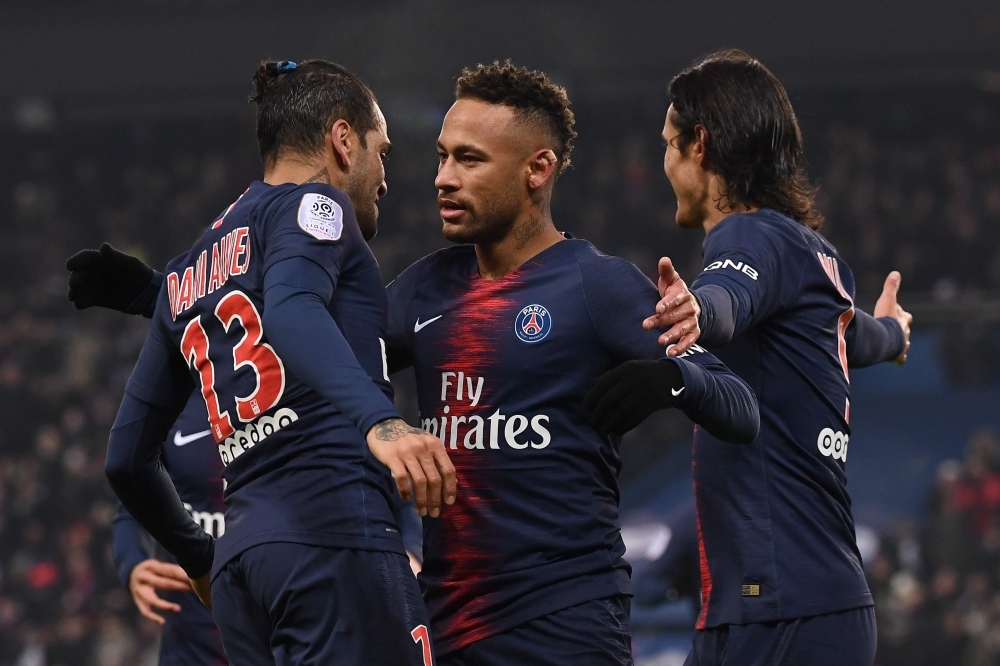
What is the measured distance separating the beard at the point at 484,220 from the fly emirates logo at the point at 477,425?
38 cm

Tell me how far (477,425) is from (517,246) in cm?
52

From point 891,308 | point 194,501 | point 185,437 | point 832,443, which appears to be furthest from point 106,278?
point 891,308

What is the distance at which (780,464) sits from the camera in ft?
11.1

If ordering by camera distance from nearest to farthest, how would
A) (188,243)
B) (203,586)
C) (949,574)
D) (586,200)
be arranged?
(203,586) → (949,574) → (586,200) → (188,243)

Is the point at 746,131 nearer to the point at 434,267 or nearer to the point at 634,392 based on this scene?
the point at 434,267

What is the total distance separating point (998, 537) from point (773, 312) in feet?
18.2

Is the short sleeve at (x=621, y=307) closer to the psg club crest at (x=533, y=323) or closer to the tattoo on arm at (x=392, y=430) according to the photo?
the psg club crest at (x=533, y=323)

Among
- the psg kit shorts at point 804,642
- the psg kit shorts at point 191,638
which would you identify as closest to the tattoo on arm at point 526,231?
the psg kit shorts at point 804,642

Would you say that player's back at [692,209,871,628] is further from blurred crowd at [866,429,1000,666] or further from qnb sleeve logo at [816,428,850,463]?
blurred crowd at [866,429,1000,666]

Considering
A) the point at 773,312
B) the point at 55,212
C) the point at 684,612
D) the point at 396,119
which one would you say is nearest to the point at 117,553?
the point at 773,312

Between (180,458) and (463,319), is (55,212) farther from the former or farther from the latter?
(463,319)

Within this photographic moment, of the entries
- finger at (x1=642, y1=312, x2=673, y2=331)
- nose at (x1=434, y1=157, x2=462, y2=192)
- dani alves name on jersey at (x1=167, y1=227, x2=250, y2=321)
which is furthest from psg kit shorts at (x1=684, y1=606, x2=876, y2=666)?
dani alves name on jersey at (x1=167, y1=227, x2=250, y2=321)

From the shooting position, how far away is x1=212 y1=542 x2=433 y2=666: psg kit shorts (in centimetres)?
273

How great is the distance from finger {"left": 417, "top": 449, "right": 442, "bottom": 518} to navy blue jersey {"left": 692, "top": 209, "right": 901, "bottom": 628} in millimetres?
1109
